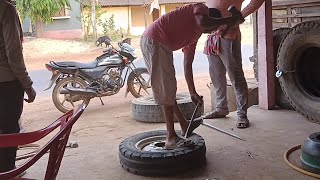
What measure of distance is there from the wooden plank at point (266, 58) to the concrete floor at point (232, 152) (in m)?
0.16

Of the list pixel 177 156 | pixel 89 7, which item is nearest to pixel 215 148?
pixel 177 156

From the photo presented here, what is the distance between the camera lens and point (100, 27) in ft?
67.3

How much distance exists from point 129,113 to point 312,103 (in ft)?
9.36

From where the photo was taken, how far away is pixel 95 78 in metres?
6.66

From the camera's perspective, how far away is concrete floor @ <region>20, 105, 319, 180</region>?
2.99m

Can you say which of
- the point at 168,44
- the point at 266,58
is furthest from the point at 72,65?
the point at 168,44

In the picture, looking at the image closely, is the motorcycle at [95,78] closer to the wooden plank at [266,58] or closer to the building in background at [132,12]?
the wooden plank at [266,58]

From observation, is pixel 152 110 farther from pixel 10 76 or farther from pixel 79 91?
pixel 10 76

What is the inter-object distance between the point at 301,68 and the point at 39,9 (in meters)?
15.4

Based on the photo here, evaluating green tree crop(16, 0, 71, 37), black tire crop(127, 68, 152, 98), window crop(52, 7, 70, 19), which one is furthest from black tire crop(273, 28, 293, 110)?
window crop(52, 7, 70, 19)

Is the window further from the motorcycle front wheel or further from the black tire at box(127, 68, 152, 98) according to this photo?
the motorcycle front wheel

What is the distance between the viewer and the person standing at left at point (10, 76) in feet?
8.80

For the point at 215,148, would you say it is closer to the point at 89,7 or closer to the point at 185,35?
the point at 185,35

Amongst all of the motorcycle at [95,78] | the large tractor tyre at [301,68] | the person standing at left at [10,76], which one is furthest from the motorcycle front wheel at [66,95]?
the person standing at left at [10,76]
